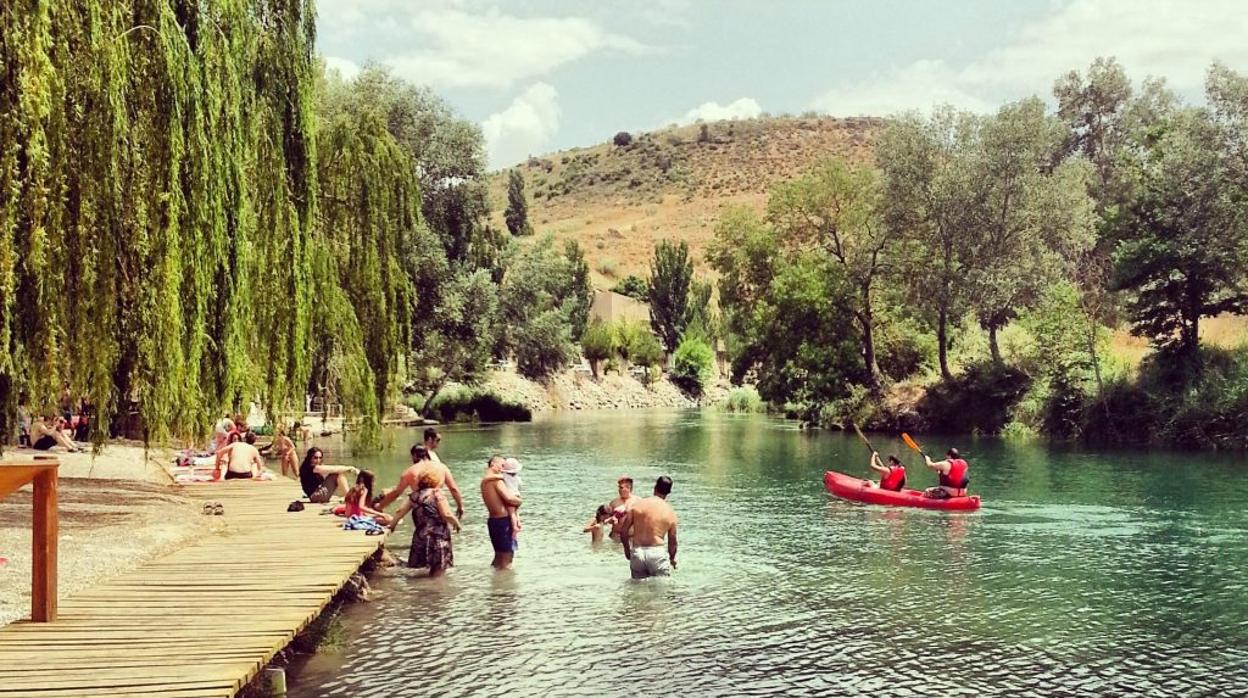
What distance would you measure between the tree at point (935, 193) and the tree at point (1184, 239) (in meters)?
6.16

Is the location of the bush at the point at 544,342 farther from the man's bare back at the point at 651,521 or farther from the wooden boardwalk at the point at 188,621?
the wooden boardwalk at the point at 188,621

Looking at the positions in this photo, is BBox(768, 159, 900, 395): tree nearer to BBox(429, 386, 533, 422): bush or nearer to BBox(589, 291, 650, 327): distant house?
BBox(429, 386, 533, 422): bush

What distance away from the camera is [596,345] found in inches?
3051

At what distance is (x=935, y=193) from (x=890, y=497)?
24032 millimetres

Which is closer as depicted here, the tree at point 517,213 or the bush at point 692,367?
the bush at point 692,367

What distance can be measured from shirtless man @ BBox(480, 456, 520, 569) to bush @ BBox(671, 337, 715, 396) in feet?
228

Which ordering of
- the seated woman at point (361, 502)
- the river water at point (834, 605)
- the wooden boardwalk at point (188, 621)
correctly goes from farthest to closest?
the seated woman at point (361, 502) → the river water at point (834, 605) → the wooden boardwalk at point (188, 621)

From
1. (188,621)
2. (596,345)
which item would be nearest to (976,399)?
(596,345)

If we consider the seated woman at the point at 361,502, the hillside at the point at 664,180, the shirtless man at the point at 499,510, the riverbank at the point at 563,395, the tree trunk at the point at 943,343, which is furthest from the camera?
the hillside at the point at 664,180

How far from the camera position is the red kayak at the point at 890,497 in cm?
2194

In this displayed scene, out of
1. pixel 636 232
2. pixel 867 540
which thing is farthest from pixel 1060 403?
pixel 636 232

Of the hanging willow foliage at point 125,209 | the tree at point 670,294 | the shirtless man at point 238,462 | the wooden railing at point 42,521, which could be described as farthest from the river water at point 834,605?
the tree at point 670,294

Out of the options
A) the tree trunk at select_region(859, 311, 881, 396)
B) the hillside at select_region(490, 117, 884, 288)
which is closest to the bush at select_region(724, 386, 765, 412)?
the tree trunk at select_region(859, 311, 881, 396)

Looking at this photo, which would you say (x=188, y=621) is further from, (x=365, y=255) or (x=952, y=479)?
(x=952, y=479)
